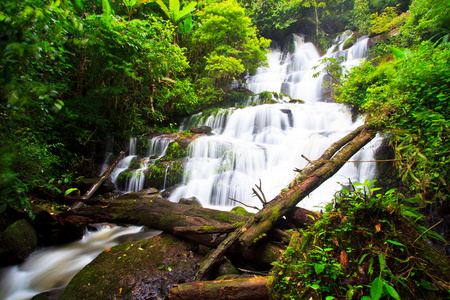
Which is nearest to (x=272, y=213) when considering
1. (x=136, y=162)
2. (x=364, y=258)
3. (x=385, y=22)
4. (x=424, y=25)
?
(x=364, y=258)

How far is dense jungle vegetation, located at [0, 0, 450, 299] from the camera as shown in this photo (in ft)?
4.84

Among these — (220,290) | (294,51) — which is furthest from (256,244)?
(294,51)

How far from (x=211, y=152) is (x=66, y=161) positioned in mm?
5189

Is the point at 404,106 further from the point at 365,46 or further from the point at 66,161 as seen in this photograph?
the point at 365,46

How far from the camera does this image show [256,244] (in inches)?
99.0

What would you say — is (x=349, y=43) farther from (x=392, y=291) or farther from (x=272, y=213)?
(x=392, y=291)

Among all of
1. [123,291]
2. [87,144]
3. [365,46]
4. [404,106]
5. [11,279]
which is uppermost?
[365,46]

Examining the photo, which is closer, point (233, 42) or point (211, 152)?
point (211, 152)

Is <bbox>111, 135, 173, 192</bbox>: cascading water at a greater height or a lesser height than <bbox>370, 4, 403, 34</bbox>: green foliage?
lesser

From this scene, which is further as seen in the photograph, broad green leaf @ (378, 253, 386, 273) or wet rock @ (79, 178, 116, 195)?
wet rock @ (79, 178, 116, 195)

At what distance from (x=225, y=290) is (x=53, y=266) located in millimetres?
3652

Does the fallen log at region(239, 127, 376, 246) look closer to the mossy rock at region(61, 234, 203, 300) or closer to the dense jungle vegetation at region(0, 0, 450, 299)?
the dense jungle vegetation at region(0, 0, 450, 299)

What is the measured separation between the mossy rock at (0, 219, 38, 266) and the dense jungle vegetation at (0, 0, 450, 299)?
0.77 meters

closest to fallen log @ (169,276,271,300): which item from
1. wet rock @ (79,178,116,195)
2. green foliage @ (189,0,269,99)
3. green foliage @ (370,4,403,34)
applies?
wet rock @ (79,178,116,195)
